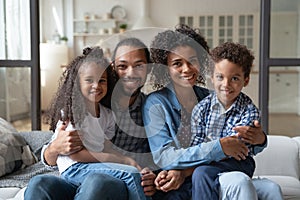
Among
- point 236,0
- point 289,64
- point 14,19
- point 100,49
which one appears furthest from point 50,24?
point 100,49

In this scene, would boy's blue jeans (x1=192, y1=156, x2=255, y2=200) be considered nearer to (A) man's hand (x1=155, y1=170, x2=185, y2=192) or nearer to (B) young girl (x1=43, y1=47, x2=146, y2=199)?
(A) man's hand (x1=155, y1=170, x2=185, y2=192)

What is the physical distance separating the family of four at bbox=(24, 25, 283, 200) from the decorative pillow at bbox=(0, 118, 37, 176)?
454 millimetres

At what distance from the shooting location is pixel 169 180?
132 centimetres

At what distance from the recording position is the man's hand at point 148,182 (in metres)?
1.33

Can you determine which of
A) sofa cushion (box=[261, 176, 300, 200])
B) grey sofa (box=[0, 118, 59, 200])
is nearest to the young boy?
sofa cushion (box=[261, 176, 300, 200])

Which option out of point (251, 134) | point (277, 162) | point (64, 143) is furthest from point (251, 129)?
point (277, 162)

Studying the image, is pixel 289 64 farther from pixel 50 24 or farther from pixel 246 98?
pixel 50 24

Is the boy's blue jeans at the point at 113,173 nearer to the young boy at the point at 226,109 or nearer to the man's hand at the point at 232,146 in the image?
the young boy at the point at 226,109

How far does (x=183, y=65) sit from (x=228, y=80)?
0.16m

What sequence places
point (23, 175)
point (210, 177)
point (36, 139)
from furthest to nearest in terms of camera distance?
point (36, 139), point (23, 175), point (210, 177)

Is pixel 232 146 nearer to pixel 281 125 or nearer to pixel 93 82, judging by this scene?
pixel 93 82

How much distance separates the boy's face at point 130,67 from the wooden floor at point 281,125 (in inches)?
96.9

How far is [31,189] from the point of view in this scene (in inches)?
50.8

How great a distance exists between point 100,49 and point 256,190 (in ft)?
2.30
